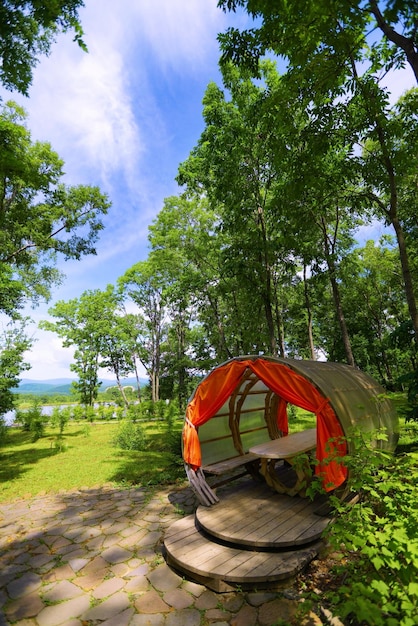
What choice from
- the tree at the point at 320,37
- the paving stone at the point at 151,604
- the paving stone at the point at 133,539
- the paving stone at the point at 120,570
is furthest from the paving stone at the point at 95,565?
the tree at the point at 320,37

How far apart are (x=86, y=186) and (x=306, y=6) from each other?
12.1 metres

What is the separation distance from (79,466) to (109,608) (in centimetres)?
771

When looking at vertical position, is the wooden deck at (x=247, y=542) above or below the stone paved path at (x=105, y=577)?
above

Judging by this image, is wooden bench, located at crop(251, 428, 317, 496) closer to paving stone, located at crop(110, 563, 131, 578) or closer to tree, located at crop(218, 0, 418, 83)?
paving stone, located at crop(110, 563, 131, 578)

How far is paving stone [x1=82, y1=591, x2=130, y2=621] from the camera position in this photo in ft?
11.1

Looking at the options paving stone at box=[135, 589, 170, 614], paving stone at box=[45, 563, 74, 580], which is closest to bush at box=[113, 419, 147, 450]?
paving stone at box=[45, 563, 74, 580]

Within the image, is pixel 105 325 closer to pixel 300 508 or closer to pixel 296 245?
pixel 296 245

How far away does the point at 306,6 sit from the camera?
175 inches

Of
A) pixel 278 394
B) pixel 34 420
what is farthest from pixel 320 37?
pixel 34 420

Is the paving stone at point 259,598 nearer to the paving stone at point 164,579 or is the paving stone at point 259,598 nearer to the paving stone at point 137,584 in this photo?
the paving stone at point 164,579

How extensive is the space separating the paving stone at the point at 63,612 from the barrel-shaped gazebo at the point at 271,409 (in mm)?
2355

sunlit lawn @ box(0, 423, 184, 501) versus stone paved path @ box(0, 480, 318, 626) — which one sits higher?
sunlit lawn @ box(0, 423, 184, 501)

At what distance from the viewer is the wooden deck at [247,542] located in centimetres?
369

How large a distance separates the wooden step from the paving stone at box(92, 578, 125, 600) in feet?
2.27
